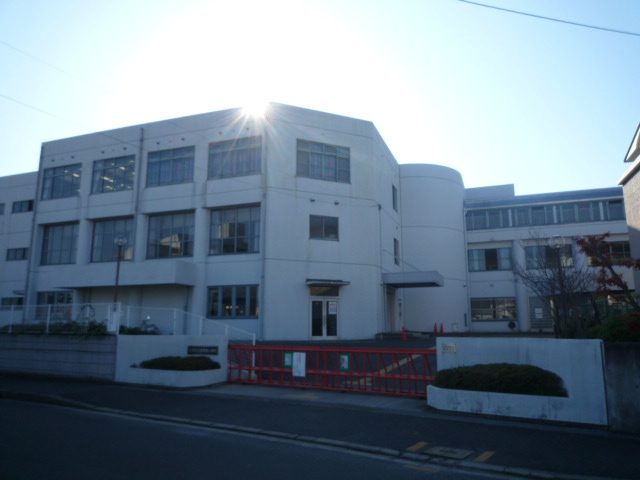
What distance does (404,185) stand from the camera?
1542 inches

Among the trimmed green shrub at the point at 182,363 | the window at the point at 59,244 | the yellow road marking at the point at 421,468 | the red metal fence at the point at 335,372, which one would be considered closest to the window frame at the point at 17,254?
the window at the point at 59,244

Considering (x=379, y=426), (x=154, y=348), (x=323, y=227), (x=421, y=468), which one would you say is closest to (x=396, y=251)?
(x=323, y=227)

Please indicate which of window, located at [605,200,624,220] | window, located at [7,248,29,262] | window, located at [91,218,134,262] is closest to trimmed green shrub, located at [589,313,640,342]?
window, located at [91,218,134,262]

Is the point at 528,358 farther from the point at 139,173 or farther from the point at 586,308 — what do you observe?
the point at 139,173

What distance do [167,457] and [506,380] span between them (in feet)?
22.8

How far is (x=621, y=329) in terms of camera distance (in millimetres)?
10508

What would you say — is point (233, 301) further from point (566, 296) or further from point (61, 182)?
point (566, 296)

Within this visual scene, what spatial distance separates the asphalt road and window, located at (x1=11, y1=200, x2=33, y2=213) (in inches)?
1280

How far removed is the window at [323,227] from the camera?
28.5 metres

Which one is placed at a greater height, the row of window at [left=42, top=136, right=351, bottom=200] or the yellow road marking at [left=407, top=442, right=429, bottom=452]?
the row of window at [left=42, top=136, right=351, bottom=200]

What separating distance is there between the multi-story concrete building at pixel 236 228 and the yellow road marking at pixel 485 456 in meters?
18.8

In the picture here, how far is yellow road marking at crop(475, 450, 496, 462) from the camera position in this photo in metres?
7.97

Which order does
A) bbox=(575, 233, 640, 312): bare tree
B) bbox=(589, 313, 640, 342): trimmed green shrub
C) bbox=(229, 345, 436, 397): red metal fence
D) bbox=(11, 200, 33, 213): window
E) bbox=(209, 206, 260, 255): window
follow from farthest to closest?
bbox=(11, 200, 33, 213): window
bbox=(209, 206, 260, 255): window
bbox=(229, 345, 436, 397): red metal fence
bbox=(575, 233, 640, 312): bare tree
bbox=(589, 313, 640, 342): trimmed green shrub

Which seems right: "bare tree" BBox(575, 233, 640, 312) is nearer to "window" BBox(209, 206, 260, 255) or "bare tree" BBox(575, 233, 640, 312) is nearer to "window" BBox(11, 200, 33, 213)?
"window" BBox(209, 206, 260, 255)
